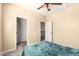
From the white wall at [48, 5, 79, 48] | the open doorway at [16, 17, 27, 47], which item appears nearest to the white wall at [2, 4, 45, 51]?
the open doorway at [16, 17, 27, 47]

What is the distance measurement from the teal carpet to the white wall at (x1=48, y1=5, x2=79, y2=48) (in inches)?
3.2

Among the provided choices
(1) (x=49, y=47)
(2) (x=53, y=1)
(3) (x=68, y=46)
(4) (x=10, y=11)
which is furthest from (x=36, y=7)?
(3) (x=68, y=46)

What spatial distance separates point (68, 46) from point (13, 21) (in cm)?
89

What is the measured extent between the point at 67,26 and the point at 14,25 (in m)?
0.79

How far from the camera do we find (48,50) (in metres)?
1.77

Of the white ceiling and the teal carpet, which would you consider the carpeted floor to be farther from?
the white ceiling

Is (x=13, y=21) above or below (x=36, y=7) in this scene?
below

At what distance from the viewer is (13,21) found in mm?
1816

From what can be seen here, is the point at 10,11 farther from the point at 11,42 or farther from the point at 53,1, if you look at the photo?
the point at 53,1

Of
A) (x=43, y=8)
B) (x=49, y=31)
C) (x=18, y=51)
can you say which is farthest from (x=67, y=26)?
(x=18, y=51)

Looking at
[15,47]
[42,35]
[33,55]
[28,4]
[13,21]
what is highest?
[28,4]

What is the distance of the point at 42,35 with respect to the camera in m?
1.85

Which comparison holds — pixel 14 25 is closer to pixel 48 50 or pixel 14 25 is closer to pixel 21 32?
A: pixel 21 32

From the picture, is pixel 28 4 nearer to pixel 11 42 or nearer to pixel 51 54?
pixel 11 42
